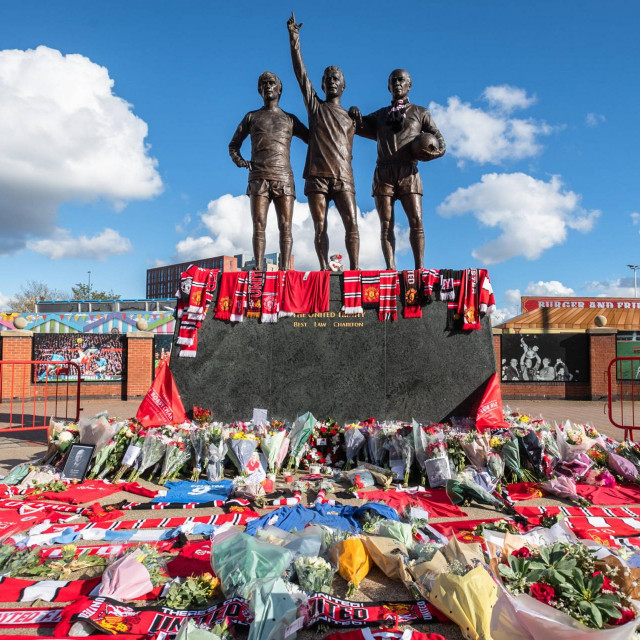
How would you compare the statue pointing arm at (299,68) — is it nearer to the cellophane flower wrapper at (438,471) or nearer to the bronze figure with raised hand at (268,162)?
the bronze figure with raised hand at (268,162)

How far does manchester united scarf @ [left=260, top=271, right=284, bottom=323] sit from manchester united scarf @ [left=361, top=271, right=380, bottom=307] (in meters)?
1.07

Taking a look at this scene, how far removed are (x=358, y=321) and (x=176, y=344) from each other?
93.5 inches

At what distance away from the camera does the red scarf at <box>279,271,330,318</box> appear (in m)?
6.74

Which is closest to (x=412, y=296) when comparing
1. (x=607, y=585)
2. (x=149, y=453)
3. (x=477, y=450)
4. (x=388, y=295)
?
(x=388, y=295)

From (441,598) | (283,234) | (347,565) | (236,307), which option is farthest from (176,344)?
(441,598)

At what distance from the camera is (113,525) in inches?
157

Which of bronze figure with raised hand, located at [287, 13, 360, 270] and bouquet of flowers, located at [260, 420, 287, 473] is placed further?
bronze figure with raised hand, located at [287, 13, 360, 270]

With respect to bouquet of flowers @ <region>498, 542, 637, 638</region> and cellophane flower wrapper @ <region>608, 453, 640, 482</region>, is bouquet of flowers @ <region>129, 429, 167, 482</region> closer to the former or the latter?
bouquet of flowers @ <region>498, 542, 637, 638</region>

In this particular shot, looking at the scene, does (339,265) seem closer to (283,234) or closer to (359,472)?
(283,234)

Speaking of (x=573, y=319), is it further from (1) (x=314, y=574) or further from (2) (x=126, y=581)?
(2) (x=126, y=581)

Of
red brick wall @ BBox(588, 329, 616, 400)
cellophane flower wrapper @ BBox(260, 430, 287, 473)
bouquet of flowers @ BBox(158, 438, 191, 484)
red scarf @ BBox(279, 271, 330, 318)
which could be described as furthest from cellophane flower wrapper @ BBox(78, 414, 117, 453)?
red brick wall @ BBox(588, 329, 616, 400)

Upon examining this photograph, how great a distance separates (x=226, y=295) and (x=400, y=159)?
9.78 feet

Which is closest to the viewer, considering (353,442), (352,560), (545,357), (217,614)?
(217,614)

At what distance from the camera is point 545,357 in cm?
1487
